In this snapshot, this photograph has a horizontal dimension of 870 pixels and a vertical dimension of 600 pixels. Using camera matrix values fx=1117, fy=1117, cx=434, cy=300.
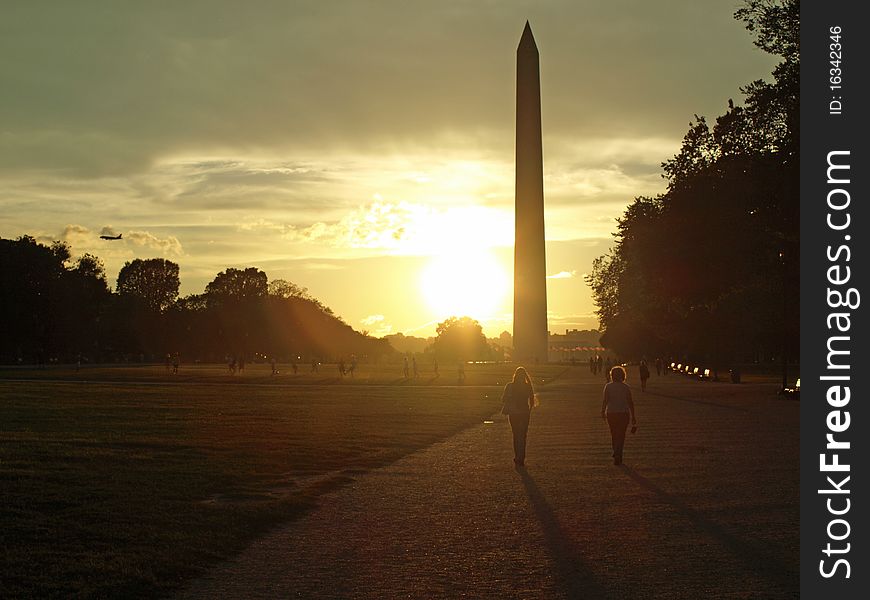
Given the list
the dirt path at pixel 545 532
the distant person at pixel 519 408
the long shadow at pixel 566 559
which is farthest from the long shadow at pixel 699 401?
the long shadow at pixel 566 559

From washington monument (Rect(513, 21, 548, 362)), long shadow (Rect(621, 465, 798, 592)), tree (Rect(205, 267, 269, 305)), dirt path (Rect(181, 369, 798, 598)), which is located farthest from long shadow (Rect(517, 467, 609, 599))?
tree (Rect(205, 267, 269, 305))

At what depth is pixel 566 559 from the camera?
10414mm

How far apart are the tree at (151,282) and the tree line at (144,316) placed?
136 mm

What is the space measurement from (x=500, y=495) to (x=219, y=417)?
1720cm

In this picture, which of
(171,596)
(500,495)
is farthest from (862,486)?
(171,596)

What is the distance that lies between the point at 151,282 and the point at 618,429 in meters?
139

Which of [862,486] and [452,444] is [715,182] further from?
[862,486]

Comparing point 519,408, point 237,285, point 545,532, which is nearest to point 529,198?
point 519,408

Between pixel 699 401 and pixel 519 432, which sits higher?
pixel 519 432

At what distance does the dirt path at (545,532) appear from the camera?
30.7ft

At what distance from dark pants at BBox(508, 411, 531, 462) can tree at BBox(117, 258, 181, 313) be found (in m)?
135

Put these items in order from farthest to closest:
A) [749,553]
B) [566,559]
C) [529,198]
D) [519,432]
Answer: [529,198] → [519,432] → [749,553] → [566,559]

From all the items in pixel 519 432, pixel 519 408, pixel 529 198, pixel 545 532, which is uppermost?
pixel 529 198

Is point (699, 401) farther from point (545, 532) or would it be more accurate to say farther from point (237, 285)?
point (237, 285)
